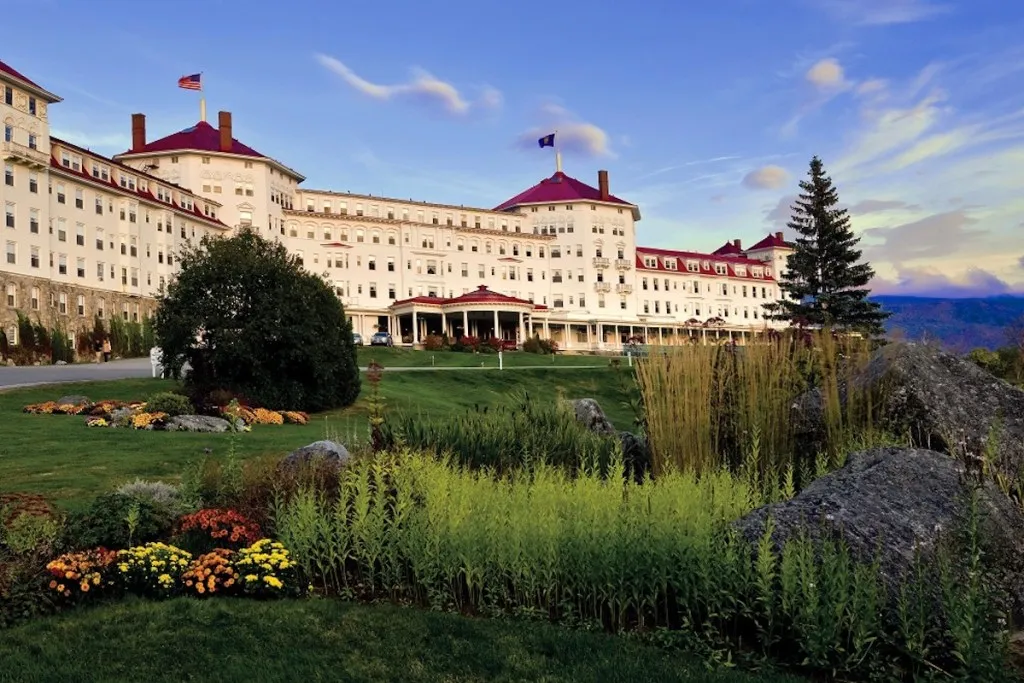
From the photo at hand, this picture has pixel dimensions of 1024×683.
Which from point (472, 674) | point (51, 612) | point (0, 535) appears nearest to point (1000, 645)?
point (472, 674)

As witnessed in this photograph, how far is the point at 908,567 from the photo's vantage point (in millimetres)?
5930

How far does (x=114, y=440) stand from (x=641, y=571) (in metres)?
14.6

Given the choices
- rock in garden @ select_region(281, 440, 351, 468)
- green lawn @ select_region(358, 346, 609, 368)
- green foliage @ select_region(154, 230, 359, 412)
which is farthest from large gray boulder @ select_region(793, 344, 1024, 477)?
green lawn @ select_region(358, 346, 609, 368)

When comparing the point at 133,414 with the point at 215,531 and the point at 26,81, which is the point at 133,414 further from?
the point at 26,81

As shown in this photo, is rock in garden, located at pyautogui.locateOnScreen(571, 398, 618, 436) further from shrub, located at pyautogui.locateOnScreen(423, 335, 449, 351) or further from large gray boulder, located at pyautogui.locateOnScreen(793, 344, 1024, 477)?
shrub, located at pyautogui.locateOnScreen(423, 335, 449, 351)

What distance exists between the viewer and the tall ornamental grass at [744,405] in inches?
394

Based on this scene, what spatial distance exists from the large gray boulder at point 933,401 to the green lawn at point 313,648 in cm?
533

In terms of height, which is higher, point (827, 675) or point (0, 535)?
point (0, 535)

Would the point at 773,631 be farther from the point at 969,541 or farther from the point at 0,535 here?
the point at 0,535

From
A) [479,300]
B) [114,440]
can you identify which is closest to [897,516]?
[114,440]

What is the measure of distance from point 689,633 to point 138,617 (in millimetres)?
4041

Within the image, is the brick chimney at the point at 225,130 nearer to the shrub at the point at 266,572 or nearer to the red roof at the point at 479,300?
the red roof at the point at 479,300

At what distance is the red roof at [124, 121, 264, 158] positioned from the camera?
3078 inches

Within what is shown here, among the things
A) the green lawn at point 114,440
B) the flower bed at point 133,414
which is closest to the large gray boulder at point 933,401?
the green lawn at point 114,440
